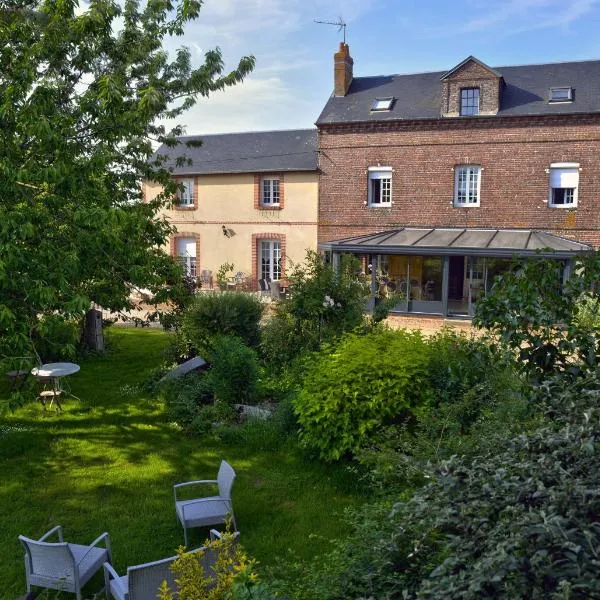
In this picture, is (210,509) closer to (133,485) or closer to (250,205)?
(133,485)

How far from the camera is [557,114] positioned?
2011 cm

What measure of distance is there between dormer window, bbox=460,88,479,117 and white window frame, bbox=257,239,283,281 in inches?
367

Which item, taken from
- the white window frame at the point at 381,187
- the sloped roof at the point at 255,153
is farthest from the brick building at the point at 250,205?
the white window frame at the point at 381,187

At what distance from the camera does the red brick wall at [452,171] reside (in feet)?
66.5

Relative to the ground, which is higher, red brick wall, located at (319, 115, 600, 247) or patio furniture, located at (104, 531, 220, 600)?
red brick wall, located at (319, 115, 600, 247)

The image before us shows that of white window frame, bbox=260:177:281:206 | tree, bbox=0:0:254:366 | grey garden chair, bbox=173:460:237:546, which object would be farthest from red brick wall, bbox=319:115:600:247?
grey garden chair, bbox=173:460:237:546

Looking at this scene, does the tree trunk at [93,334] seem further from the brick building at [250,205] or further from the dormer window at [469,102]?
the dormer window at [469,102]

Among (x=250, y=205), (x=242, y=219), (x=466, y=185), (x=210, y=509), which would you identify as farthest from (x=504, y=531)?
(x=242, y=219)

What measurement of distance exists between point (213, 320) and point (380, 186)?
40.8ft

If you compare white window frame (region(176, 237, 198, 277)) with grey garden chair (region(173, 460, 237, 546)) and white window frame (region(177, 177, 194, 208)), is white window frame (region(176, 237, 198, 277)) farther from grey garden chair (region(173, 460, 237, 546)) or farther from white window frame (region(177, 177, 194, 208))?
grey garden chair (region(173, 460, 237, 546))

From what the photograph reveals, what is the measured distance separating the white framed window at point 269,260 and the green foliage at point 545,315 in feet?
71.4

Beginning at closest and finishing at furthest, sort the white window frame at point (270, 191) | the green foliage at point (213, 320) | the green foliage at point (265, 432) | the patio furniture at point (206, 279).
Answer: the green foliage at point (265, 432)
the green foliage at point (213, 320)
the white window frame at point (270, 191)
the patio furniture at point (206, 279)

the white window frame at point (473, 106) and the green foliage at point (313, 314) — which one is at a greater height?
the white window frame at point (473, 106)

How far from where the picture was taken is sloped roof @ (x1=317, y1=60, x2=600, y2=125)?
20.5m
